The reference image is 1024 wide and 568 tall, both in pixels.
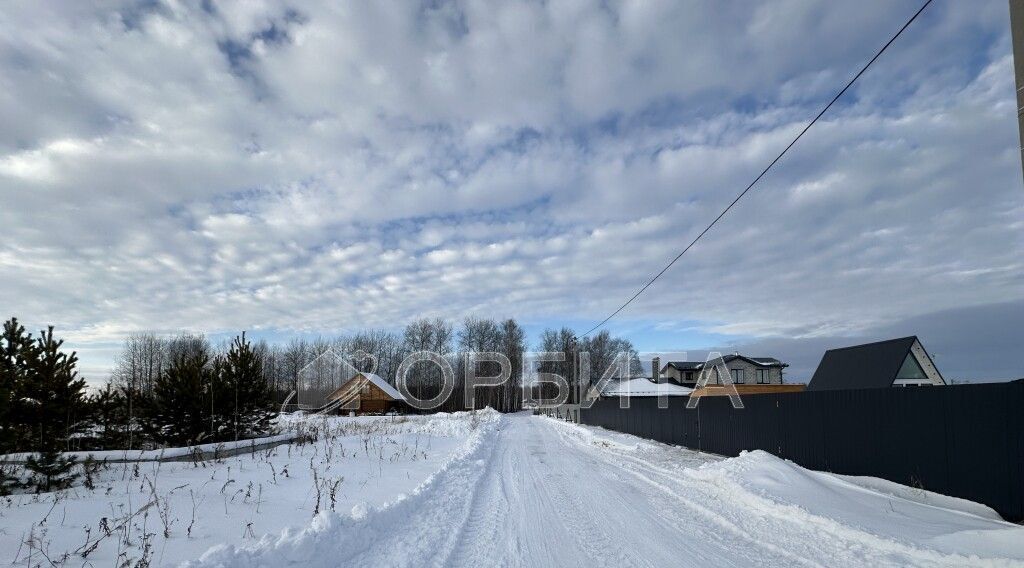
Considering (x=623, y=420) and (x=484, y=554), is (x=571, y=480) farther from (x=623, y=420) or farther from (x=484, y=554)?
(x=623, y=420)

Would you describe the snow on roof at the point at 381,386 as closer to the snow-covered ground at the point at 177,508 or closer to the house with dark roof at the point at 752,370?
the house with dark roof at the point at 752,370

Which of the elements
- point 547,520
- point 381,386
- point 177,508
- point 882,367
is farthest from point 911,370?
point 381,386

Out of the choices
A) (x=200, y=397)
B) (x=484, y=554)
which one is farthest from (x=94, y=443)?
(x=484, y=554)

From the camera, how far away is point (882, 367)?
31922 mm

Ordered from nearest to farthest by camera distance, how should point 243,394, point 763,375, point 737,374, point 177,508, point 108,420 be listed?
point 177,508, point 108,420, point 243,394, point 737,374, point 763,375

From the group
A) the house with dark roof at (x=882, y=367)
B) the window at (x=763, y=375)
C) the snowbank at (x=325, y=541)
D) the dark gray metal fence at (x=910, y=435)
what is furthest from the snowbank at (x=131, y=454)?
the window at (x=763, y=375)

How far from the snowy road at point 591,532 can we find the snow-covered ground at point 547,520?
0.07 feet

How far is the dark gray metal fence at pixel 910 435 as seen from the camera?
26.3 feet

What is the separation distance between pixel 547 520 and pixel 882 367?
32498 millimetres

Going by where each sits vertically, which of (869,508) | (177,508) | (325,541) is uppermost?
(325,541)

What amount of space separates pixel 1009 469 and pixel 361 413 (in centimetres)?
5781

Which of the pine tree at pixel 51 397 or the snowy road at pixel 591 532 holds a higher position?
the pine tree at pixel 51 397

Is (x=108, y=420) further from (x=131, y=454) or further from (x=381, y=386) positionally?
(x=381, y=386)

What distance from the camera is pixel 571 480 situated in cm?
1155
